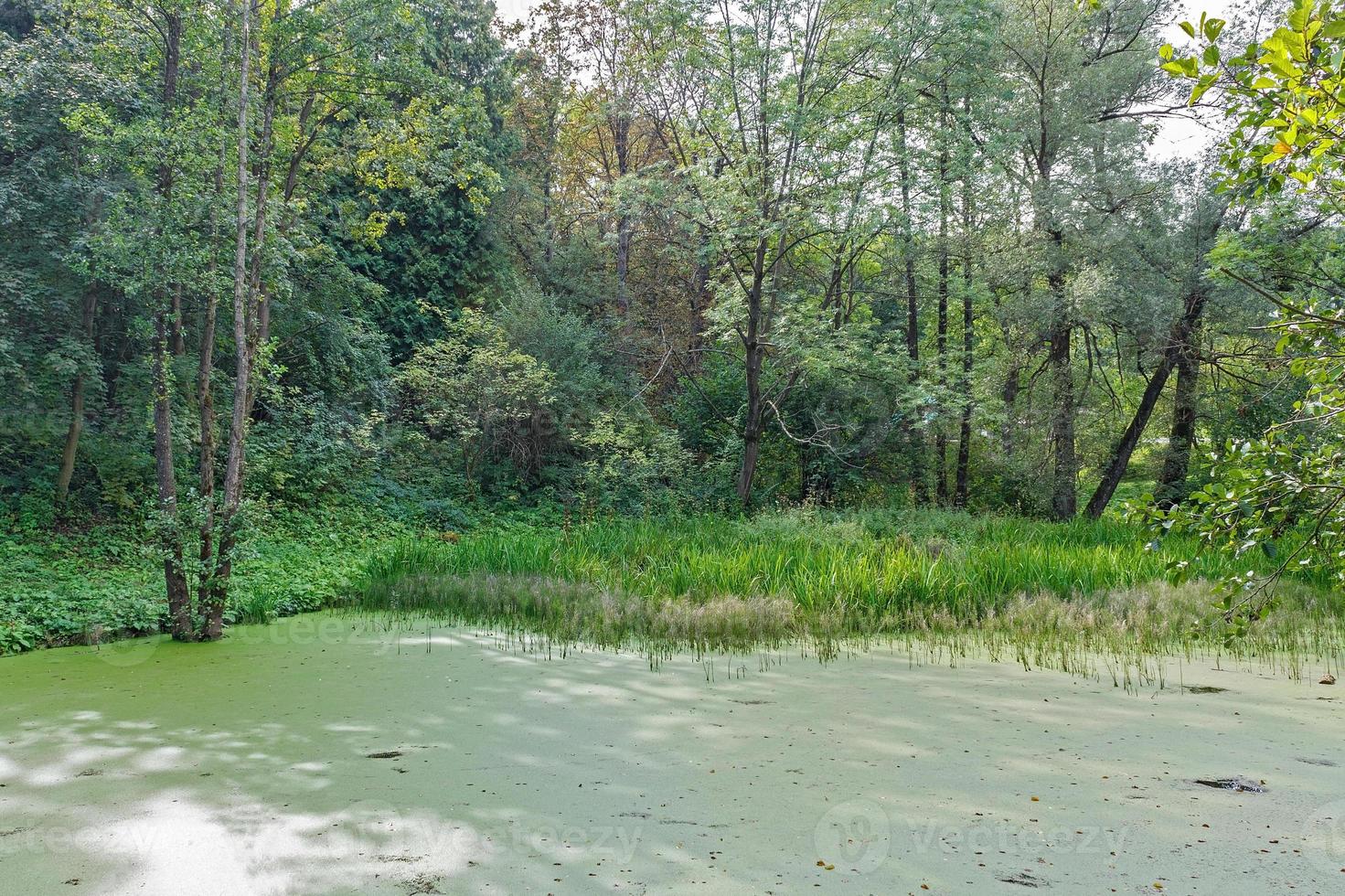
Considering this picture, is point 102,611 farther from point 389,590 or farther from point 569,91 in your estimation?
point 569,91

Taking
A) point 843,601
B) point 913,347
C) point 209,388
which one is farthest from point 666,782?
point 913,347

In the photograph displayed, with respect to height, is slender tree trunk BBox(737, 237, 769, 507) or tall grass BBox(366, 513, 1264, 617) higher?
slender tree trunk BBox(737, 237, 769, 507)

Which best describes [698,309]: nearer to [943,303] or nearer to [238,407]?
[943,303]

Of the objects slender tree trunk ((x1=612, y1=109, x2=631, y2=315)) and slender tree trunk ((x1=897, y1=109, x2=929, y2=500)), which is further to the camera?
slender tree trunk ((x1=612, y1=109, x2=631, y2=315))

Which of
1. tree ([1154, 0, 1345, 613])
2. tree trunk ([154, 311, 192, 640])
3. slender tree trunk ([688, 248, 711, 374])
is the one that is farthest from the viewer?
slender tree trunk ([688, 248, 711, 374])

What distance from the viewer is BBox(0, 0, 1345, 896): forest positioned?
7.84 feet

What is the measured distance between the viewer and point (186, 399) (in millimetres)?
9781

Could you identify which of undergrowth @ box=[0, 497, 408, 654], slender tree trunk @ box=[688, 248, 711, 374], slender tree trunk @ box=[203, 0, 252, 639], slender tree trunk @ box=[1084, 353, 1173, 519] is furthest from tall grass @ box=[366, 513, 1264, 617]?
slender tree trunk @ box=[688, 248, 711, 374]

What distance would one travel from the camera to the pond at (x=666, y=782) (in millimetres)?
2182

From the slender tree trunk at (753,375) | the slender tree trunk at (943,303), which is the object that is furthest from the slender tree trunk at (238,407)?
the slender tree trunk at (943,303)

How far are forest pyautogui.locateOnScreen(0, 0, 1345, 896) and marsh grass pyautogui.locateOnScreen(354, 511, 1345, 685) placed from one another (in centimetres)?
6

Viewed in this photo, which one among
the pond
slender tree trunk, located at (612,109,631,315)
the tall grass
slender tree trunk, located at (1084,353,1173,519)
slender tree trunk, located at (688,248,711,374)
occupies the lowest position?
the pond

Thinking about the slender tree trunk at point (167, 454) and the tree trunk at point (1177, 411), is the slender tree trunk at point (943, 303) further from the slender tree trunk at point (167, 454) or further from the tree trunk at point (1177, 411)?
the slender tree trunk at point (167, 454)

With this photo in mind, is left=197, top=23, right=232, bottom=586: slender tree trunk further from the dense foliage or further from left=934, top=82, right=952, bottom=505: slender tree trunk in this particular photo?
left=934, top=82, right=952, bottom=505: slender tree trunk
